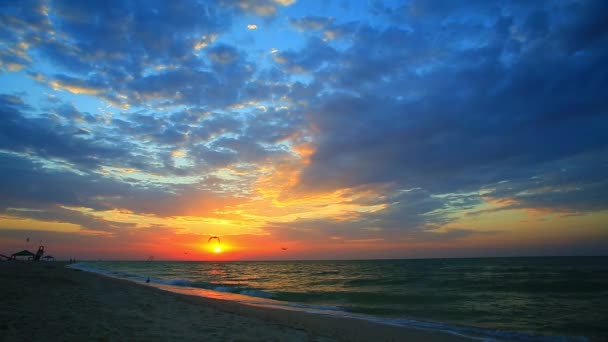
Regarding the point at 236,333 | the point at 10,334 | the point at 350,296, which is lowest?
the point at 350,296

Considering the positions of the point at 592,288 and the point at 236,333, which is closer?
the point at 236,333

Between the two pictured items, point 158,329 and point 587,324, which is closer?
point 158,329

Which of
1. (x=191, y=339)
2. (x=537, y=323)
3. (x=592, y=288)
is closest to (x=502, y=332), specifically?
(x=537, y=323)

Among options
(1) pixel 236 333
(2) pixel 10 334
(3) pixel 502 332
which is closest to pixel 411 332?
(3) pixel 502 332

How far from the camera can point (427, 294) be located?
28266mm

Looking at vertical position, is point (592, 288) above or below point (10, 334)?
below

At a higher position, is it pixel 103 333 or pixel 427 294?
pixel 103 333

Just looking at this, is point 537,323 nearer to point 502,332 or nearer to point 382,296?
point 502,332

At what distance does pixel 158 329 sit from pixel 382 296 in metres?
22.0

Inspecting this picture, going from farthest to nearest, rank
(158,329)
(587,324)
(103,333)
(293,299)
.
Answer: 1. (293,299)
2. (587,324)
3. (158,329)
4. (103,333)

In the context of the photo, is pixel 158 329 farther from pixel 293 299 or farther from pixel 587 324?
pixel 587 324

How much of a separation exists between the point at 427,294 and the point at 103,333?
26.7 meters

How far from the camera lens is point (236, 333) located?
32.9ft

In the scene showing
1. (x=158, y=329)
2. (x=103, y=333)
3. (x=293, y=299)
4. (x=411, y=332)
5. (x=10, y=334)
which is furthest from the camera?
(x=293, y=299)
